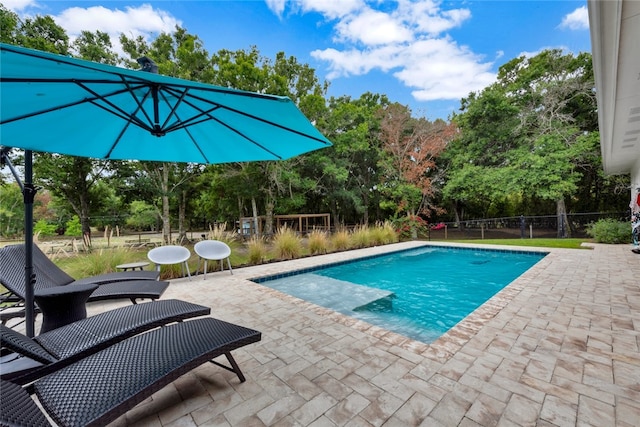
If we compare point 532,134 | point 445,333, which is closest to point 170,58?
point 445,333

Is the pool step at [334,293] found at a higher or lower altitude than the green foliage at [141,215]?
lower

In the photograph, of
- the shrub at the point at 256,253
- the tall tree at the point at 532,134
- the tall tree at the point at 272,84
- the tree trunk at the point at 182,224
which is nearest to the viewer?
the shrub at the point at 256,253

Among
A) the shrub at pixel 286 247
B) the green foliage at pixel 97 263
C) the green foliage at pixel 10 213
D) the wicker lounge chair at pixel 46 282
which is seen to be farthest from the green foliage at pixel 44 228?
the wicker lounge chair at pixel 46 282

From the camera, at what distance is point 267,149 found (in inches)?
Answer: 127

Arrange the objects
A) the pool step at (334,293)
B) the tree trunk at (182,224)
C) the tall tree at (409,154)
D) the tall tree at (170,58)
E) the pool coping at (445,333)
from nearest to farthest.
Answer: the pool coping at (445,333), the pool step at (334,293), the tall tree at (170,58), the tall tree at (409,154), the tree trunk at (182,224)

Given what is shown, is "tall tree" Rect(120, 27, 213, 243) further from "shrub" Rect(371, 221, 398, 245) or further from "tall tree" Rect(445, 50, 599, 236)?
"tall tree" Rect(445, 50, 599, 236)

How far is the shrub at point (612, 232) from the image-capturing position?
332 inches

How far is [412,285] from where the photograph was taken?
551cm

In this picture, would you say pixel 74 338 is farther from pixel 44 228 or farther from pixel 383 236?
pixel 44 228

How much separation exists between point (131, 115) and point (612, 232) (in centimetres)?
1271

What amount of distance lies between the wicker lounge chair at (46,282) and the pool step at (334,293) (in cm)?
224

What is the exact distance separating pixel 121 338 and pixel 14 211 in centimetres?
2364

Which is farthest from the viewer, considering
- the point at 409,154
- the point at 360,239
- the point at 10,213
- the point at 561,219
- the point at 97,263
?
the point at 10,213

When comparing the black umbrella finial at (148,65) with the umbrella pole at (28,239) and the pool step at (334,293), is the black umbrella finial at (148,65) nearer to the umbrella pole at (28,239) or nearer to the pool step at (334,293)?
the umbrella pole at (28,239)
